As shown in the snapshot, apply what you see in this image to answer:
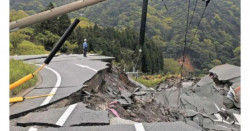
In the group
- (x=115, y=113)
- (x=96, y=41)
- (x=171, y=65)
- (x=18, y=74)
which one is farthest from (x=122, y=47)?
(x=115, y=113)

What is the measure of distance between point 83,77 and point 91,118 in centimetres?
464

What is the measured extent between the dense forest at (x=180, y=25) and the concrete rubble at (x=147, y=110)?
60.4m

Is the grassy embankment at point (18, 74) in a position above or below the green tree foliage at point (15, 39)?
below

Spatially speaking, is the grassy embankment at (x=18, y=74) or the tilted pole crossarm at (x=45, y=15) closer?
the tilted pole crossarm at (x=45, y=15)

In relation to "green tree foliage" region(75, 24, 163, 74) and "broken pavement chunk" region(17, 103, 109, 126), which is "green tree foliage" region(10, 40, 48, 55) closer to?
"green tree foliage" region(75, 24, 163, 74)

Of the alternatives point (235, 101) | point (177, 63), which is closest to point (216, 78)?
point (235, 101)

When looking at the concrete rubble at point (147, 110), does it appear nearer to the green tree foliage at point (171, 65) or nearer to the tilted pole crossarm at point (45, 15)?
the tilted pole crossarm at point (45, 15)

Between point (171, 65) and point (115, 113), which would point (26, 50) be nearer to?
point (115, 113)

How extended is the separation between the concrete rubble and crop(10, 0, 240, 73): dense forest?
60.4 metres

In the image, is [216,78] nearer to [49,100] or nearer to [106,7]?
[49,100]

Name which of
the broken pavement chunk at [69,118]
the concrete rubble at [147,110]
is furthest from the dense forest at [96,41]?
the broken pavement chunk at [69,118]

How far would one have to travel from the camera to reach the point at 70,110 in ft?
18.9

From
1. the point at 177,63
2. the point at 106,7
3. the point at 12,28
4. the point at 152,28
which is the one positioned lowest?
the point at 177,63

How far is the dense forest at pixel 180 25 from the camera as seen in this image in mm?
88500
